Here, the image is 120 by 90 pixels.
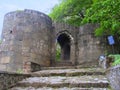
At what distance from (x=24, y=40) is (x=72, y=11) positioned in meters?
4.76

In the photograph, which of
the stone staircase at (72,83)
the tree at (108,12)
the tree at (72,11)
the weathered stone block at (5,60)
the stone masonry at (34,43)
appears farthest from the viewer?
the tree at (72,11)

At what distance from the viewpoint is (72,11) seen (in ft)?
54.0

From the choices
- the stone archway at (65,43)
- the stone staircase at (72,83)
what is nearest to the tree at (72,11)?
the stone archway at (65,43)

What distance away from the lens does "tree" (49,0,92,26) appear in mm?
15938

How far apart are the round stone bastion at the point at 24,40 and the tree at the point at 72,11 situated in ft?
7.53

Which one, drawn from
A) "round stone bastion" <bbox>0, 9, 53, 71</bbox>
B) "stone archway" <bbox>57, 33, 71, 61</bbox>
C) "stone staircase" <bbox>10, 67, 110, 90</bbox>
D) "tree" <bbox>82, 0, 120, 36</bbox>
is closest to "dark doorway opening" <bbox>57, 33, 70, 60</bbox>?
"stone archway" <bbox>57, 33, 71, 61</bbox>

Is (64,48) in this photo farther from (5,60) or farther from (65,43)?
(5,60)

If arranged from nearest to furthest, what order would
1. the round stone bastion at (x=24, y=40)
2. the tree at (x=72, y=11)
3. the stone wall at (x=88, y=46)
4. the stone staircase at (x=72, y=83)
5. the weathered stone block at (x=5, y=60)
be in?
the stone staircase at (x=72, y=83) < the weathered stone block at (x=5, y=60) < the round stone bastion at (x=24, y=40) < the stone wall at (x=88, y=46) < the tree at (x=72, y=11)

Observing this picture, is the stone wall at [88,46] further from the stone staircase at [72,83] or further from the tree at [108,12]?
the stone staircase at [72,83]

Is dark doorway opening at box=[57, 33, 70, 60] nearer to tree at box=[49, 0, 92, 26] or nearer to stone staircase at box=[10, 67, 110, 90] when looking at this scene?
tree at box=[49, 0, 92, 26]

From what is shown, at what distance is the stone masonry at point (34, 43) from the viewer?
522 inches

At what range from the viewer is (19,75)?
794cm

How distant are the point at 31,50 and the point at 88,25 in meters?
5.08

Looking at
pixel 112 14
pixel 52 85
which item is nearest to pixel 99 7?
pixel 112 14
